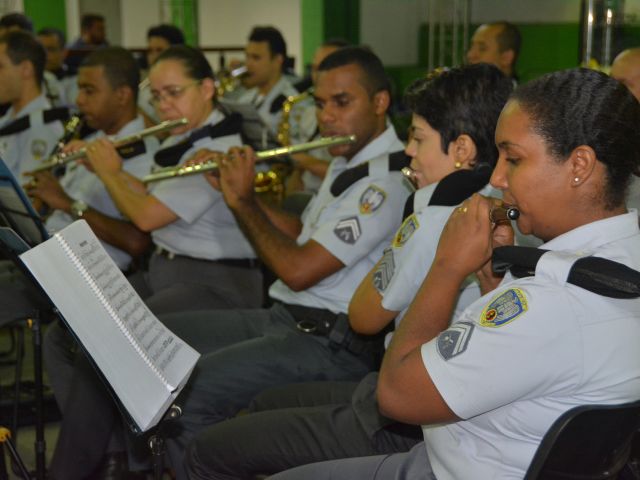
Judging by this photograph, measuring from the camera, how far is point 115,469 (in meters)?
2.81

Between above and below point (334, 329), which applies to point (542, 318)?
above

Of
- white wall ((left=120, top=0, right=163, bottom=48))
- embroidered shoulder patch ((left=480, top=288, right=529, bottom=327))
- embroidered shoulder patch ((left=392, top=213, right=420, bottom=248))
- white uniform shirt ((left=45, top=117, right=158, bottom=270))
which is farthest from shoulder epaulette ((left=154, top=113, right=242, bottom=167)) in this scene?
white wall ((left=120, top=0, right=163, bottom=48))

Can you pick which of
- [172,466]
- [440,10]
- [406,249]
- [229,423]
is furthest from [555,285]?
[440,10]

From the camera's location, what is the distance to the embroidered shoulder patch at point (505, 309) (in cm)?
140

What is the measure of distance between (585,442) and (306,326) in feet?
4.40

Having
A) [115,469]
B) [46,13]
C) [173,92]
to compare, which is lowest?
[115,469]

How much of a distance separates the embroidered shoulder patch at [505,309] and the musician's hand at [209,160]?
5.83 feet

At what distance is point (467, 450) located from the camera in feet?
5.00

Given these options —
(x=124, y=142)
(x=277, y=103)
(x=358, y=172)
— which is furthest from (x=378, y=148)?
(x=277, y=103)

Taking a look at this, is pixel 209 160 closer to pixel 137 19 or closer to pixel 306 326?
pixel 306 326

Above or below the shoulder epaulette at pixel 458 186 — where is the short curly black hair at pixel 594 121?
above

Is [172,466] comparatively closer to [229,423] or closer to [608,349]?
[229,423]

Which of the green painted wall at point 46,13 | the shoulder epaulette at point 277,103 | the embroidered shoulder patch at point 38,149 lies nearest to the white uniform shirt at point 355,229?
the embroidered shoulder patch at point 38,149

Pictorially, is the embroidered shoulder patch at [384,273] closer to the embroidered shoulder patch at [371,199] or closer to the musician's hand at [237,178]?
the embroidered shoulder patch at [371,199]
